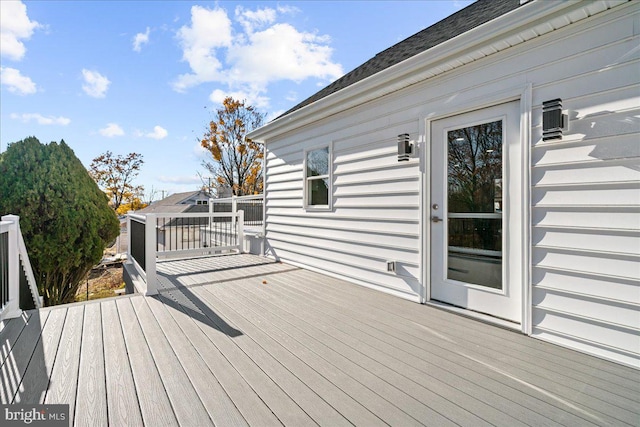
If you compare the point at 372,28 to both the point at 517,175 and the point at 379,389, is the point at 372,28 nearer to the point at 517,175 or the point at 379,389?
the point at 517,175

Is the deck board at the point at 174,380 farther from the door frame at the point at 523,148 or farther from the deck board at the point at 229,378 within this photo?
the door frame at the point at 523,148

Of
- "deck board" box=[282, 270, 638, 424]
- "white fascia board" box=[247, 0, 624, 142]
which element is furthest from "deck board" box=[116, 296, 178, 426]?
"white fascia board" box=[247, 0, 624, 142]

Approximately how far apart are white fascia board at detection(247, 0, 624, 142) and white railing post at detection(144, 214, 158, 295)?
276 centimetres

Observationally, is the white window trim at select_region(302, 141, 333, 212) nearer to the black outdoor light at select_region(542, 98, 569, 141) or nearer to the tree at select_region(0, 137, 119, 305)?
the black outdoor light at select_region(542, 98, 569, 141)

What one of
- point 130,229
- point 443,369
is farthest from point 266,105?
point 443,369

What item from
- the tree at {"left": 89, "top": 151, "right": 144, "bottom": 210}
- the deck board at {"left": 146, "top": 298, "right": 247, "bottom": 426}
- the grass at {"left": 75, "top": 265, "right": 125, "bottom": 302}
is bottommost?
the grass at {"left": 75, "top": 265, "right": 125, "bottom": 302}

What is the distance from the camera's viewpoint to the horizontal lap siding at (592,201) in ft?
6.53

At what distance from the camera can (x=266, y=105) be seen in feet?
47.4

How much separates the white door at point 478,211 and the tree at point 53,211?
5254 millimetres

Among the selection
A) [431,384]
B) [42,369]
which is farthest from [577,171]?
[42,369]

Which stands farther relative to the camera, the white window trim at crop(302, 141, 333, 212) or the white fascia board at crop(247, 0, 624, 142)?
the white window trim at crop(302, 141, 333, 212)

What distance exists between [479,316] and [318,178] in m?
3.06

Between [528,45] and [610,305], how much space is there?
213 cm

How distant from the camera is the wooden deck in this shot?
4.96 feet
